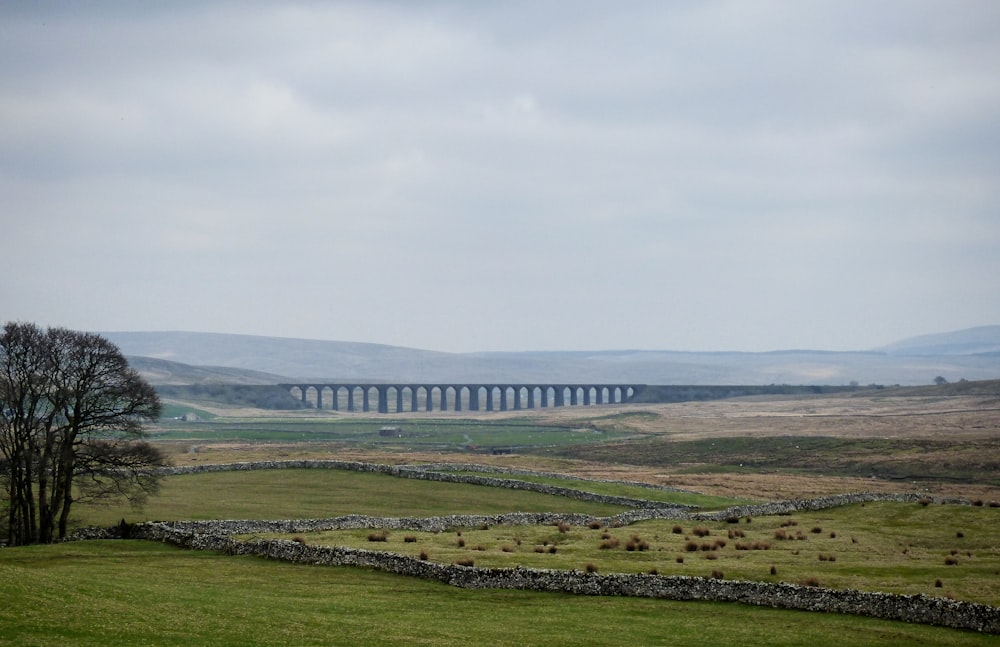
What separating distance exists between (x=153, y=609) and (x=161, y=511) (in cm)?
2880

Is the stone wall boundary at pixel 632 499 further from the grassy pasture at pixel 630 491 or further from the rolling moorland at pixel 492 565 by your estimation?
the grassy pasture at pixel 630 491

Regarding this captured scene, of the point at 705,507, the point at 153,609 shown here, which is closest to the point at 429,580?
the point at 153,609

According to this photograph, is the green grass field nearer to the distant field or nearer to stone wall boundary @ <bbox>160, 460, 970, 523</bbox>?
the distant field

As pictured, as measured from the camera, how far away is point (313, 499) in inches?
2477

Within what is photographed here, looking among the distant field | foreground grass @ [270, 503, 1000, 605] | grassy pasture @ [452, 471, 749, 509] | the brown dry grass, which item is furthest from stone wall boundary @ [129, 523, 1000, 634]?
the brown dry grass

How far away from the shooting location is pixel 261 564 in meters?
40.8

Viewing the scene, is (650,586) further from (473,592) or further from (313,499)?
(313,499)

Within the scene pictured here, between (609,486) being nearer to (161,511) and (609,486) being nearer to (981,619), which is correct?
(161,511)

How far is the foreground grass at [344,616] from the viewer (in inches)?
980

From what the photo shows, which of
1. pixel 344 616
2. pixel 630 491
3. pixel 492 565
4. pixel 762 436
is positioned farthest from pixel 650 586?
pixel 762 436

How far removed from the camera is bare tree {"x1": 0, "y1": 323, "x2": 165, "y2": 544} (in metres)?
52.0

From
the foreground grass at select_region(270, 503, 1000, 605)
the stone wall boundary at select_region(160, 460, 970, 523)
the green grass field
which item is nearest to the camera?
the green grass field

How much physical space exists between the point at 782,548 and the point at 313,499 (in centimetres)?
2786

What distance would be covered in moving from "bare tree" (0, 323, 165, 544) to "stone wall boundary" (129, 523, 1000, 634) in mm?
10991
